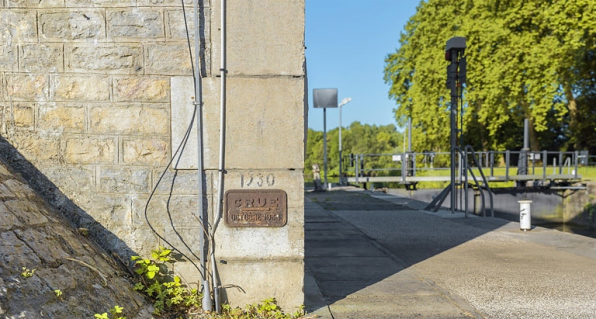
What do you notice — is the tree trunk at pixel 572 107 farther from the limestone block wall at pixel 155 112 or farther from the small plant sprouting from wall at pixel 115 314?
the small plant sprouting from wall at pixel 115 314

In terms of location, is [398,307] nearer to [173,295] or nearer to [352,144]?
[173,295]

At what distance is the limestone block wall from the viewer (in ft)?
12.8

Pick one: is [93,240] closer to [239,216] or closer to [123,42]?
[239,216]

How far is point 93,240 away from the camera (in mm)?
3916

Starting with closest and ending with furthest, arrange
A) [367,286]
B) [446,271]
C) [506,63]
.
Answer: [367,286], [446,271], [506,63]

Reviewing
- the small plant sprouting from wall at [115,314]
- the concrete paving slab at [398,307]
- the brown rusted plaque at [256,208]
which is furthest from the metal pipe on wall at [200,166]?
the concrete paving slab at [398,307]

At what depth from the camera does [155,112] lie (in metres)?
3.94

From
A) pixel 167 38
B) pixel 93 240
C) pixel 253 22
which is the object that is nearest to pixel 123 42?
pixel 167 38

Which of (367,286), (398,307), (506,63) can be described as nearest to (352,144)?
(506,63)

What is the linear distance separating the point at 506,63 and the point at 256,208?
2541cm

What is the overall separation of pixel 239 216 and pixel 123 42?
1.56m

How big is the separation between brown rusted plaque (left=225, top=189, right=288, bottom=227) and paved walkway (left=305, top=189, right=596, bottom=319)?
0.82 m

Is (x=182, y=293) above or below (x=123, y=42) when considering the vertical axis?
below

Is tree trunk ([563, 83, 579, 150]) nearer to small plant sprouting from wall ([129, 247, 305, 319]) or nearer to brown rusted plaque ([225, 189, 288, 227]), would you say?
brown rusted plaque ([225, 189, 288, 227])
